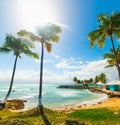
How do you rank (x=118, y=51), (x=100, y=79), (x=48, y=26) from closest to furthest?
(x=48, y=26), (x=118, y=51), (x=100, y=79)

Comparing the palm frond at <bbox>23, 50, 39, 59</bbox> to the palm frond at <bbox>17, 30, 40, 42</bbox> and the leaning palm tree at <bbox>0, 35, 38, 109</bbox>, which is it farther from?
the palm frond at <bbox>17, 30, 40, 42</bbox>

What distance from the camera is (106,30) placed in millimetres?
23109

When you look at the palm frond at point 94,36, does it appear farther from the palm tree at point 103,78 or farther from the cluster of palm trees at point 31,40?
the palm tree at point 103,78

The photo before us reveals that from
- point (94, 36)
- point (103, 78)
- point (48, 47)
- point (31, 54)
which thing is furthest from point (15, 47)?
point (103, 78)

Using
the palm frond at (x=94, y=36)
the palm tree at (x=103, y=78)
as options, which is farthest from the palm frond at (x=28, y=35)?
the palm tree at (x=103, y=78)

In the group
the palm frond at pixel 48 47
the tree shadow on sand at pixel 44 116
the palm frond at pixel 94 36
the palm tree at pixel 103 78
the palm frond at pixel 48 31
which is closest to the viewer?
the tree shadow on sand at pixel 44 116

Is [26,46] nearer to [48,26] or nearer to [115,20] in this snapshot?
[48,26]

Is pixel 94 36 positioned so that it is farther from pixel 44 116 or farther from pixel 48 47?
pixel 44 116

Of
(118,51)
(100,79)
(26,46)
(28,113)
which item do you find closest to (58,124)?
(28,113)

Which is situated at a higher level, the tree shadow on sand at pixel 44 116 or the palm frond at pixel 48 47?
the palm frond at pixel 48 47

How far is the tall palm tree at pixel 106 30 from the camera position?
73.8 feet

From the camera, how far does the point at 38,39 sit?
22.4 meters

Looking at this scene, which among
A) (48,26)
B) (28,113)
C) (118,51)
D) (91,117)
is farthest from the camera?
(118,51)

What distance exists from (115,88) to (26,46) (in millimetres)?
47186
